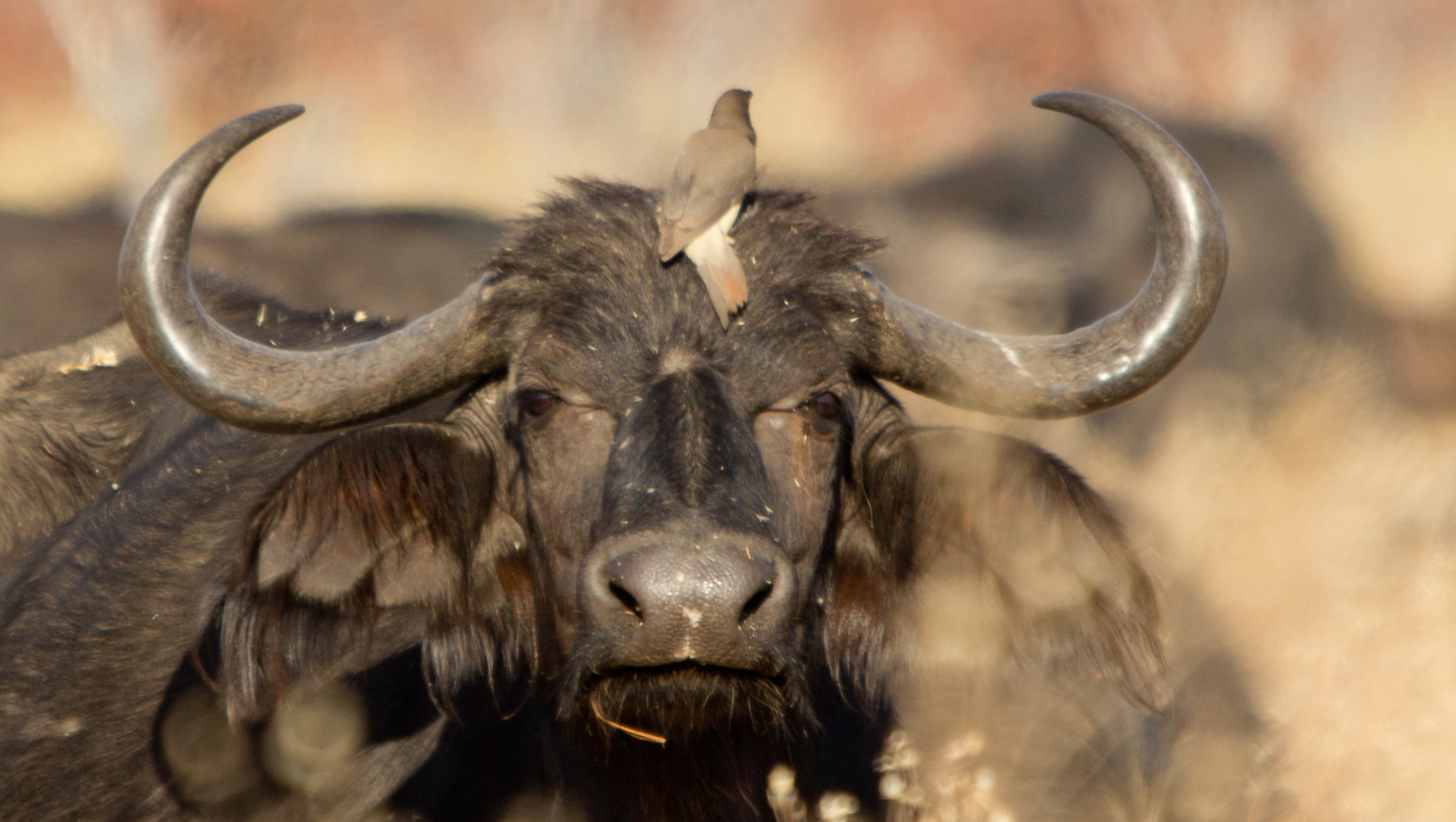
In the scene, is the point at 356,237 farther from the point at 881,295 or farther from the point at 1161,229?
the point at 1161,229

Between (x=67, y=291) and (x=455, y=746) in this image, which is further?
(x=67, y=291)

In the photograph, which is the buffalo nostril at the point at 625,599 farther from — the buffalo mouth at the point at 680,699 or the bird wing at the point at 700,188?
the bird wing at the point at 700,188

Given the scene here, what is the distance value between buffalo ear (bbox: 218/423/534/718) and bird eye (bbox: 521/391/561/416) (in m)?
0.25

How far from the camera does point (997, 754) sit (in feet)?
16.1

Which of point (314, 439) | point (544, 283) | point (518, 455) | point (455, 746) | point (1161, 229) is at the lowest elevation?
point (455, 746)

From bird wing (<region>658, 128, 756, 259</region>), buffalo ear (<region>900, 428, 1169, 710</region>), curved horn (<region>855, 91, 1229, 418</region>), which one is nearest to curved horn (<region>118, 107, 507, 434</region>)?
bird wing (<region>658, 128, 756, 259</region>)

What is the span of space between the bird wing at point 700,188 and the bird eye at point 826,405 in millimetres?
471

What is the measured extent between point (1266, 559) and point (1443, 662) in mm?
1371

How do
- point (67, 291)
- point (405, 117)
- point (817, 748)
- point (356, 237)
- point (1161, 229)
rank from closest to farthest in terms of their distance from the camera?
point (1161, 229) → point (817, 748) → point (67, 291) → point (356, 237) → point (405, 117)

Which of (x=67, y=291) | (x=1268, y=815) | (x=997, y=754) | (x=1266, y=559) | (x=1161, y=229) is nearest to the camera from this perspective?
(x=1161, y=229)

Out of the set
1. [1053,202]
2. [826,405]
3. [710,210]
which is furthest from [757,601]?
[1053,202]

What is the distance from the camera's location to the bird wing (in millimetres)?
3033

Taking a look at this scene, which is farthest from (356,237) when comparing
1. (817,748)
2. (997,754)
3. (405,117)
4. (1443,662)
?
(1443,662)

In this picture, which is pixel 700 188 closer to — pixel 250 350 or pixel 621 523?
pixel 621 523
